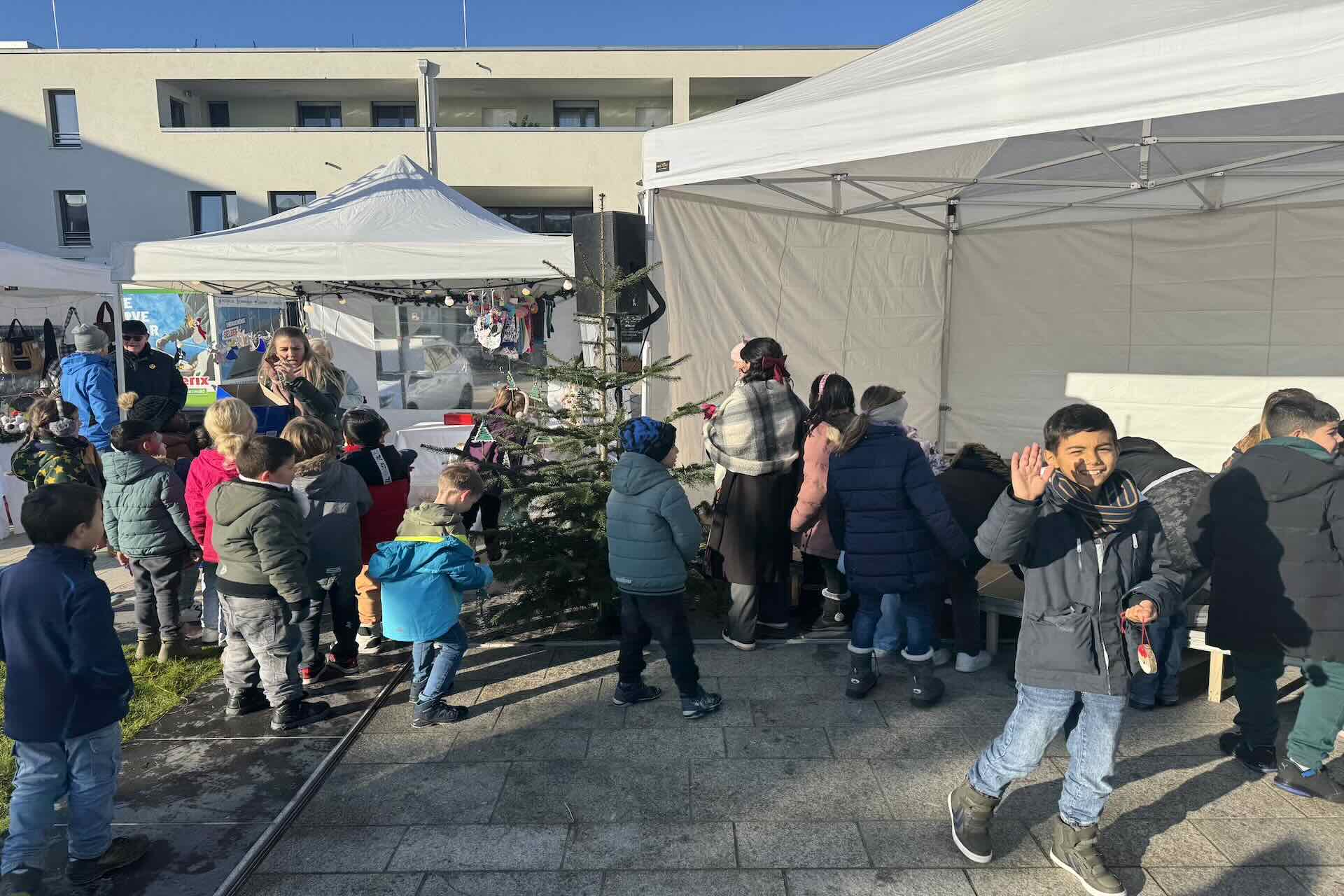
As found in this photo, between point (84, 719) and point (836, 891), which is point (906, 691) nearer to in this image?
point (836, 891)

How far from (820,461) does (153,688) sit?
3.92 meters

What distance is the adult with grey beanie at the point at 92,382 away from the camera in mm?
5684

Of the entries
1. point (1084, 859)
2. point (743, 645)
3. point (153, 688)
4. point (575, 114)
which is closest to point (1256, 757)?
point (1084, 859)

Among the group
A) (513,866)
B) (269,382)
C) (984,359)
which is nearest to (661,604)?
(513,866)

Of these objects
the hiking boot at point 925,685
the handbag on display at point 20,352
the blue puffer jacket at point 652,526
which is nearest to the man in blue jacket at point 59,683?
the blue puffer jacket at point 652,526

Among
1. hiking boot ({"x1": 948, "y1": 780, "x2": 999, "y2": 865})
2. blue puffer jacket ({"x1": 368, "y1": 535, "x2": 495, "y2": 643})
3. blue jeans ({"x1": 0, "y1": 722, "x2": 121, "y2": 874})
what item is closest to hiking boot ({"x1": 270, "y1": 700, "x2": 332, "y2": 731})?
blue puffer jacket ({"x1": 368, "y1": 535, "x2": 495, "y2": 643})

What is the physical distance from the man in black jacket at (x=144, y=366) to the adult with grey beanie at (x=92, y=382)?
0.59 feet

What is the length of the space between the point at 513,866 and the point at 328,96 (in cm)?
2620

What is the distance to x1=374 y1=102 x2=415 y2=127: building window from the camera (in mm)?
24234

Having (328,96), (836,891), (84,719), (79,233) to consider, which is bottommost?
(836,891)

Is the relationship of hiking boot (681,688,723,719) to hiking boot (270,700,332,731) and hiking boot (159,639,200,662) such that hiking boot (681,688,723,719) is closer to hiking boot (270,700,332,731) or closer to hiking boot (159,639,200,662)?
hiking boot (270,700,332,731)

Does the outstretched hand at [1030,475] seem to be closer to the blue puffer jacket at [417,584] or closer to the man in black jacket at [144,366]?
the blue puffer jacket at [417,584]

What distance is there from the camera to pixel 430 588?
3812 millimetres

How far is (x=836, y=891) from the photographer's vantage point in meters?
2.66
